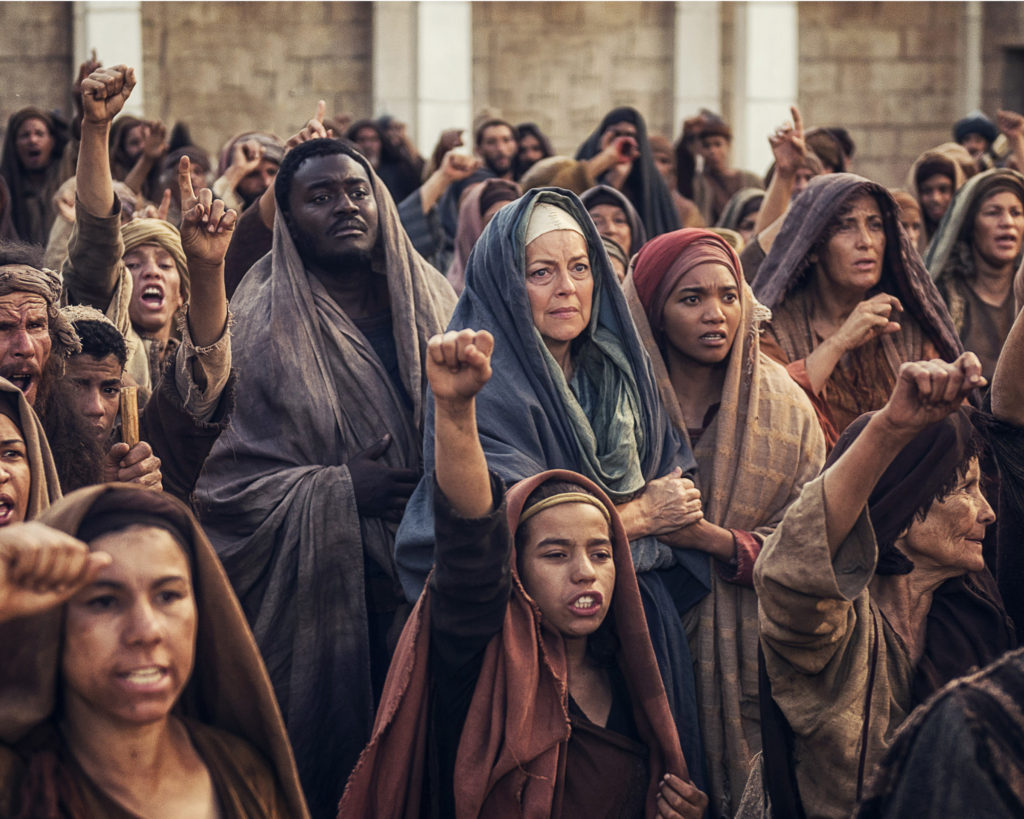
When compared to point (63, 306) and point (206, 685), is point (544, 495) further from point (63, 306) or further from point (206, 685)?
point (63, 306)

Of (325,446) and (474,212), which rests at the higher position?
(474,212)

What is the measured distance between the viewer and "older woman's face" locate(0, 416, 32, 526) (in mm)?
3258

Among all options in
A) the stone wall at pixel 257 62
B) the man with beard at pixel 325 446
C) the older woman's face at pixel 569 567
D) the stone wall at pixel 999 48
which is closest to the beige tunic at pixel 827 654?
the older woman's face at pixel 569 567

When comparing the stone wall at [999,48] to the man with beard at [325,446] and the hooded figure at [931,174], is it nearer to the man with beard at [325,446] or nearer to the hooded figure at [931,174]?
the hooded figure at [931,174]

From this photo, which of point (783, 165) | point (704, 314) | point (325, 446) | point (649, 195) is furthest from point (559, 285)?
point (649, 195)

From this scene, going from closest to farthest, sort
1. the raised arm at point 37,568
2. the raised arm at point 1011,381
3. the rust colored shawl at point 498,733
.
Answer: the raised arm at point 37,568
the rust colored shawl at point 498,733
the raised arm at point 1011,381

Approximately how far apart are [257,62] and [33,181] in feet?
18.3

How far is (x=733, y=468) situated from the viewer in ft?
14.8

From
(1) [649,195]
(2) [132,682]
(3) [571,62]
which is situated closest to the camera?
(2) [132,682]

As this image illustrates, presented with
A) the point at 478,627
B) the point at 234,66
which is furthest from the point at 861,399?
the point at 234,66

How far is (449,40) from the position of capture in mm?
13359

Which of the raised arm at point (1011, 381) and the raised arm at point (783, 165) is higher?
the raised arm at point (783, 165)

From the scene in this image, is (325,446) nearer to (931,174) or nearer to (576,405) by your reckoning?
(576,405)

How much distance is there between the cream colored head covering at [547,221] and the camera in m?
4.54
